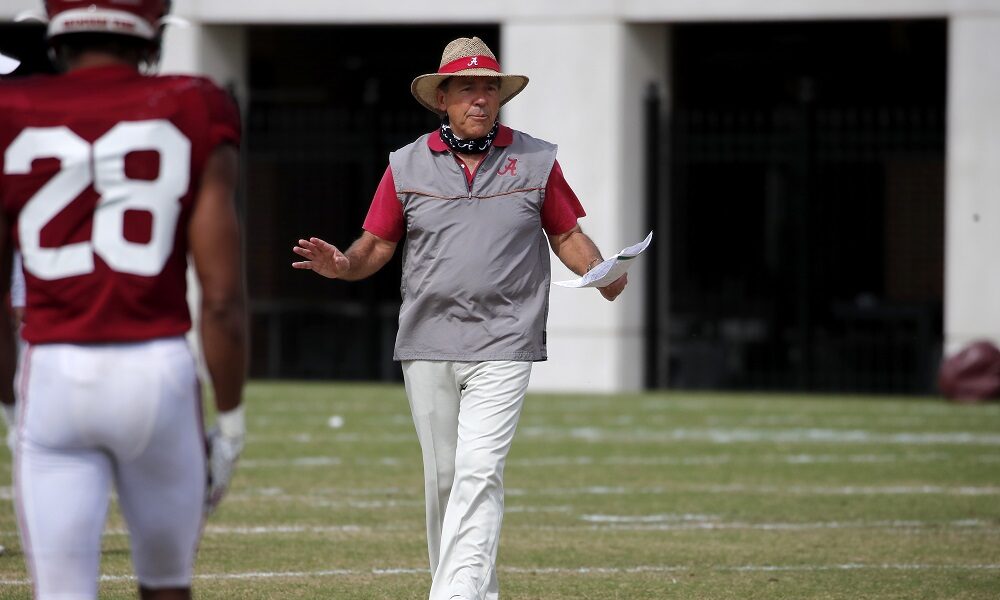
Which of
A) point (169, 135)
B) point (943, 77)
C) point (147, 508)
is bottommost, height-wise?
point (147, 508)

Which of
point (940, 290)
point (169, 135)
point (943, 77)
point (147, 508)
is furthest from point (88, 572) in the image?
point (943, 77)

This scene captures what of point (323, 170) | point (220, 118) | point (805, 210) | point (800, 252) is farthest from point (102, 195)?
point (323, 170)

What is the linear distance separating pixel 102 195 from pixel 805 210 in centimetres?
1661

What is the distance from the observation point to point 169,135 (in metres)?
3.93

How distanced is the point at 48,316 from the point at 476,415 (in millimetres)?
2817

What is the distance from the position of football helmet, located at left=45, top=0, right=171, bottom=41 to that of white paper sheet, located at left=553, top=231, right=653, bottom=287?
2.68m

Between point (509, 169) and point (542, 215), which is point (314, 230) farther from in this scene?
point (509, 169)

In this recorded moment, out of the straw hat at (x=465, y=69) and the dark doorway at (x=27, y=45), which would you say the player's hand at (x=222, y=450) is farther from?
the dark doorway at (x=27, y=45)

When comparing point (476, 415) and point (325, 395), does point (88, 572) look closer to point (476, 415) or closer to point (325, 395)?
point (476, 415)

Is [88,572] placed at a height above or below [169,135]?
below

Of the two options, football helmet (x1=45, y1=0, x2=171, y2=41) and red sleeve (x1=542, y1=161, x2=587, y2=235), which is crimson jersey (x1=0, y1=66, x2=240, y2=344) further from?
red sleeve (x1=542, y1=161, x2=587, y2=235)

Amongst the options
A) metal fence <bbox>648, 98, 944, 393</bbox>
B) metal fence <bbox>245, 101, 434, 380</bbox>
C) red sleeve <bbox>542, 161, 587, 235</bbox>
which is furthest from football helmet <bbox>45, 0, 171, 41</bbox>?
metal fence <bbox>245, 101, 434, 380</bbox>

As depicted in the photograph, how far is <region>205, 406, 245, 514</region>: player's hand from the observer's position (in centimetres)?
409

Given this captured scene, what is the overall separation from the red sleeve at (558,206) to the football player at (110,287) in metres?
2.92
